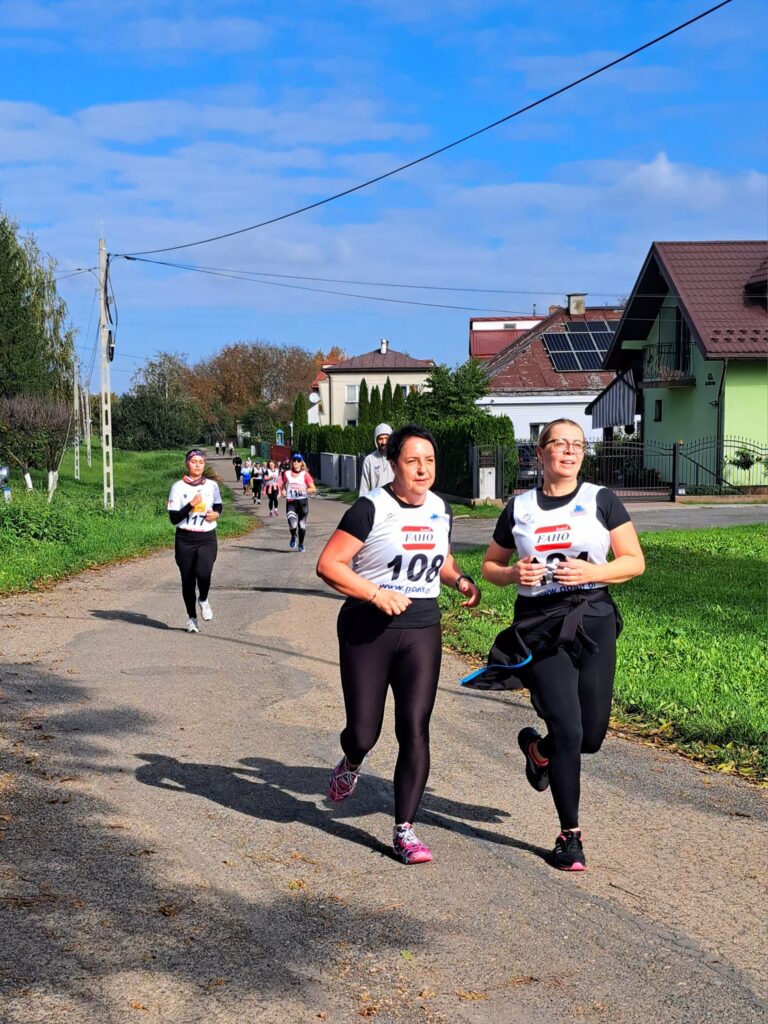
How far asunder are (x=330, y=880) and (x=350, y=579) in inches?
47.5

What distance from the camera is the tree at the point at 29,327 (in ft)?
175

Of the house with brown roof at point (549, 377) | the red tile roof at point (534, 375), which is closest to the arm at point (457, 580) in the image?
the house with brown roof at point (549, 377)

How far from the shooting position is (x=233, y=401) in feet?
422

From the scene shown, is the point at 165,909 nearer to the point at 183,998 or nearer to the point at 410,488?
the point at 183,998

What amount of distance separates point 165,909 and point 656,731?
416cm

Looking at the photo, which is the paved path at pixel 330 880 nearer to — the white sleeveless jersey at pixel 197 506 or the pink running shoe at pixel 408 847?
the pink running shoe at pixel 408 847

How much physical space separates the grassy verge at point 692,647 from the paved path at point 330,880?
19.9 inches

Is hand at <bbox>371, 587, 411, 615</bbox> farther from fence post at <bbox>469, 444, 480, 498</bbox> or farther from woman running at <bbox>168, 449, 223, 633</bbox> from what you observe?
fence post at <bbox>469, 444, 480, 498</bbox>

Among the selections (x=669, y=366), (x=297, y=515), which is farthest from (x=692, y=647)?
(x=669, y=366)

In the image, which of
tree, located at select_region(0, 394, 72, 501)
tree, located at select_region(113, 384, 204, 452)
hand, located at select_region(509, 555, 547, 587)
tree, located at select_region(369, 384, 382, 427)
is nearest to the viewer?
hand, located at select_region(509, 555, 547, 587)

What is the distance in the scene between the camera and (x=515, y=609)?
5.12 metres

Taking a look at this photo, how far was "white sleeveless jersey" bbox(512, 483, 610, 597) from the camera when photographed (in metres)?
5.07

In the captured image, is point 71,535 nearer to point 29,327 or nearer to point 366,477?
point 366,477

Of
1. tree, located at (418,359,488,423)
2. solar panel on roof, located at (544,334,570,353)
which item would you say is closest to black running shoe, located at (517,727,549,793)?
tree, located at (418,359,488,423)
